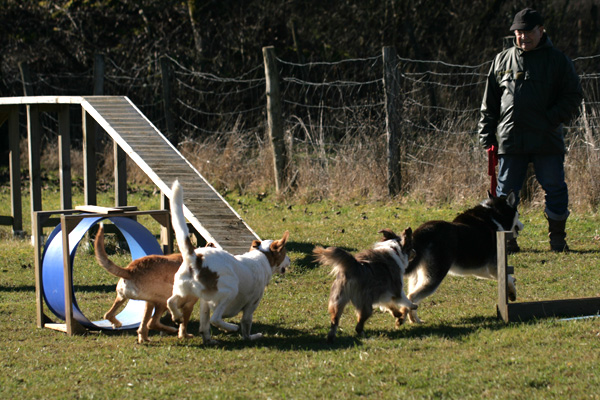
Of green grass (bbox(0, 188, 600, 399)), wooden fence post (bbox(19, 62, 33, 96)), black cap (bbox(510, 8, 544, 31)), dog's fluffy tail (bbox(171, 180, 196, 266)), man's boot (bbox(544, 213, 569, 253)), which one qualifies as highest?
wooden fence post (bbox(19, 62, 33, 96))

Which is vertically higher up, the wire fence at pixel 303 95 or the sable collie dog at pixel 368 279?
the wire fence at pixel 303 95

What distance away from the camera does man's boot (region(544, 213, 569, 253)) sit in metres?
8.57

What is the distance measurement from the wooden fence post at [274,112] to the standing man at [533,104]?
5.26m

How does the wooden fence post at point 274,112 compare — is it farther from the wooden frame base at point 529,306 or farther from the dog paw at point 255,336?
the wooden frame base at point 529,306

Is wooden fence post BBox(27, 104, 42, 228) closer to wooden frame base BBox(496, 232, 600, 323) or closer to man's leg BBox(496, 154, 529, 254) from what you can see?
man's leg BBox(496, 154, 529, 254)

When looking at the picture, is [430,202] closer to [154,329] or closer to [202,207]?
[202,207]

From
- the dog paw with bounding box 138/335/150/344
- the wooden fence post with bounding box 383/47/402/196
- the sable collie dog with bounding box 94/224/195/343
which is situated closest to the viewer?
the sable collie dog with bounding box 94/224/195/343

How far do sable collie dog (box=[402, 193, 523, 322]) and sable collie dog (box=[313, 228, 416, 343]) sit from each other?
269 millimetres

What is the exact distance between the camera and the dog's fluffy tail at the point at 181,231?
531 cm

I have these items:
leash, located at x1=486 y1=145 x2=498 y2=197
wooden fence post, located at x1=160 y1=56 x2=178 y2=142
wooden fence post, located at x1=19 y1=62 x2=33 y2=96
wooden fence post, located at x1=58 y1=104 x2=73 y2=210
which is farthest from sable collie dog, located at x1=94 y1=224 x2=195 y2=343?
wooden fence post, located at x1=19 y1=62 x2=33 y2=96

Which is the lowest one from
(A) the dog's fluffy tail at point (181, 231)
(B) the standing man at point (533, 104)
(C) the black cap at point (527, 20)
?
(A) the dog's fluffy tail at point (181, 231)

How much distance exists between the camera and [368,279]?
5465mm

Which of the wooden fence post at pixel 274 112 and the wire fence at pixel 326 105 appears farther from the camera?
the wooden fence post at pixel 274 112

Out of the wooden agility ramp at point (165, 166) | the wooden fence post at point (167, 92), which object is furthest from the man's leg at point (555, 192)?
the wooden fence post at point (167, 92)
